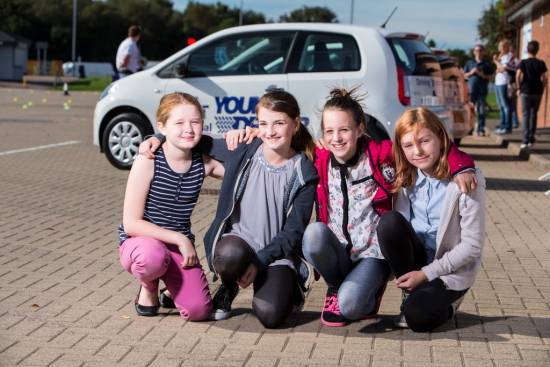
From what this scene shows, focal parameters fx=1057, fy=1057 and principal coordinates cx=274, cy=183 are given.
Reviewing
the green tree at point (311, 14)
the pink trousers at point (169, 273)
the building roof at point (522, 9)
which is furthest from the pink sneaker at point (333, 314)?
the green tree at point (311, 14)

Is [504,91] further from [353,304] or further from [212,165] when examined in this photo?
[353,304]

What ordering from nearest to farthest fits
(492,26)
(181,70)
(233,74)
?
1. (233,74)
2. (181,70)
3. (492,26)

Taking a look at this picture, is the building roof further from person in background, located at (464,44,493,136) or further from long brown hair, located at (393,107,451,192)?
long brown hair, located at (393,107,451,192)

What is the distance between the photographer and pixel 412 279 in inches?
212

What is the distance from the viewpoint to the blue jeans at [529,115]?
57.5ft

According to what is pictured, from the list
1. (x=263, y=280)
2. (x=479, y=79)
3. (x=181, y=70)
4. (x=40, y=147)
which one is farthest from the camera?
(x=479, y=79)

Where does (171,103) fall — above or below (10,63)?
below

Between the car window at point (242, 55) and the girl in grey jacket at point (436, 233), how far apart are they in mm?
6826

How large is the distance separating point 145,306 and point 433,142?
176cm

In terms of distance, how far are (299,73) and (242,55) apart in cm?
79

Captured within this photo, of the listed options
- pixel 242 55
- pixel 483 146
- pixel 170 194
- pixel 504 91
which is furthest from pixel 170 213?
pixel 504 91

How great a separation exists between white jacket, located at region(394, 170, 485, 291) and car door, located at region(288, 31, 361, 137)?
626 cm

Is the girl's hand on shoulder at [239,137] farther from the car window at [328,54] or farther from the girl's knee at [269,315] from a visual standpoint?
the car window at [328,54]

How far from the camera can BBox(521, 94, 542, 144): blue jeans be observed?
17531 millimetres
